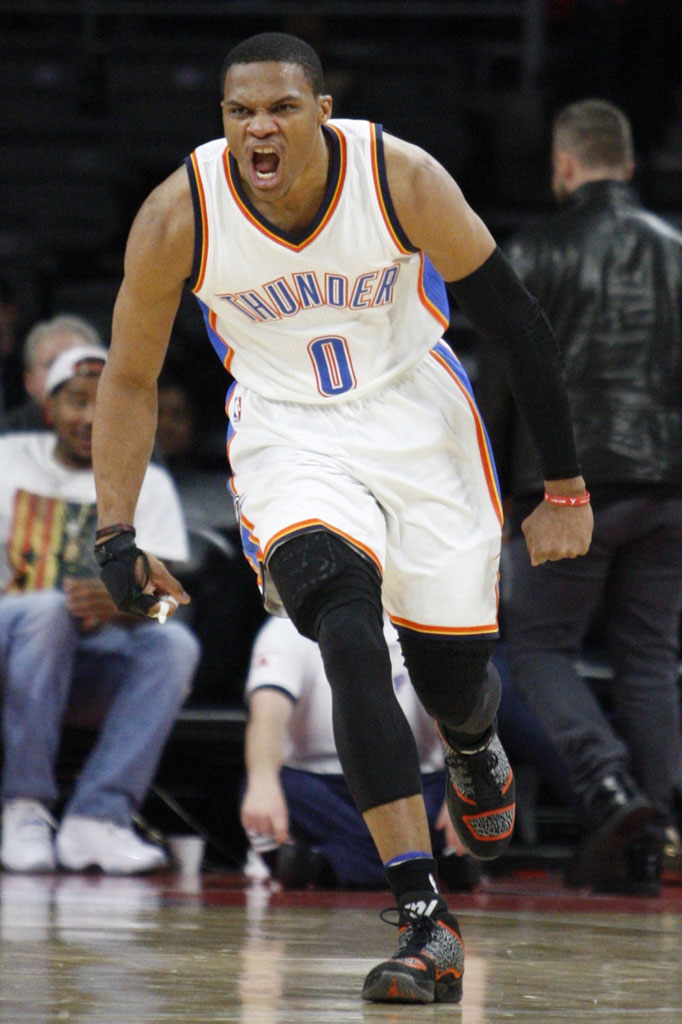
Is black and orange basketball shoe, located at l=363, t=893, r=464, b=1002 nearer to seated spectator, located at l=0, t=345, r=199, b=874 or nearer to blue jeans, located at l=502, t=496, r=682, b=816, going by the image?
blue jeans, located at l=502, t=496, r=682, b=816

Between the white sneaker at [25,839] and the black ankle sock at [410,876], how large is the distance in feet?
7.42

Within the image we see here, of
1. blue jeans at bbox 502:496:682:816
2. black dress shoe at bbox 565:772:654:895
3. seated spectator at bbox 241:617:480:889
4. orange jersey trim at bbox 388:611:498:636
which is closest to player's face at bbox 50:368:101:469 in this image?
seated spectator at bbox 241:617:480:889

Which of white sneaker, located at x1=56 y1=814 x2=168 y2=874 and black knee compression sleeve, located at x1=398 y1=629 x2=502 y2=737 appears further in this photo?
white sneaker, located at x1=56 y1=814 x2=168 y2=874

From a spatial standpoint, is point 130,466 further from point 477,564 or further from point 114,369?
point 477,564

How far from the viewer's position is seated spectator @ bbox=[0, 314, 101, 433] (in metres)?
5.29

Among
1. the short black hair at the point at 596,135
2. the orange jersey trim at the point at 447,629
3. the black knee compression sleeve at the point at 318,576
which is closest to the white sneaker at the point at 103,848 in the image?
the orange jersey trim at the point at 447,629

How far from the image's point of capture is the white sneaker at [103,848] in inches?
171

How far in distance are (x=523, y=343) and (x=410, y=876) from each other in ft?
2.86

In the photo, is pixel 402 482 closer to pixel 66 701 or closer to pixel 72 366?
pixel 66 701

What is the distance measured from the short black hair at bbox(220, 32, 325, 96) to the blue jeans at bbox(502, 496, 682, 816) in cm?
191

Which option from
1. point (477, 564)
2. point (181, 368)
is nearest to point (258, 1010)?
point (477, 564)

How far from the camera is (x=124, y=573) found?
2617 millimetres

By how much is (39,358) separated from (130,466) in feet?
8.97

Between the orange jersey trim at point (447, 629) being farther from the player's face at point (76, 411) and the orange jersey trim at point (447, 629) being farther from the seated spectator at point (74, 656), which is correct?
the player's face at point (76, 411)
